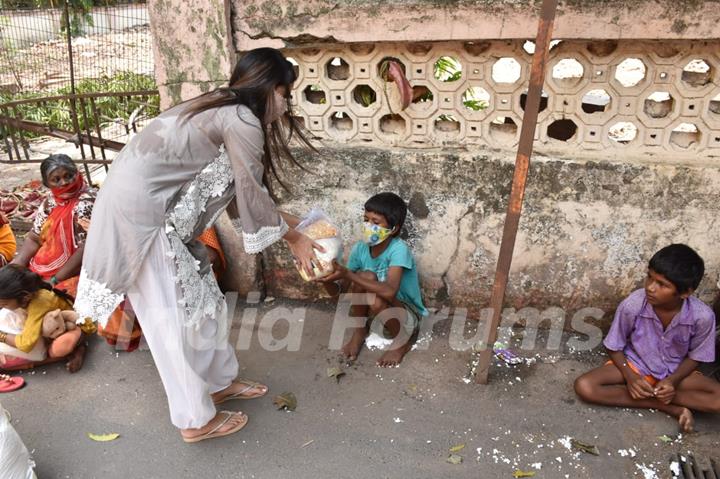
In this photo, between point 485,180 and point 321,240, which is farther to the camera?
point 485,180

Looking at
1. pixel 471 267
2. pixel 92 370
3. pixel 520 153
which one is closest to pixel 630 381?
pixel 471 267

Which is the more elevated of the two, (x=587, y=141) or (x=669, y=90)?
(x=669, y=90)

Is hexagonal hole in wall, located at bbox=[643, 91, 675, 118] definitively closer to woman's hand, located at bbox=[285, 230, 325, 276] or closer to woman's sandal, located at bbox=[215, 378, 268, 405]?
woman's hand, located at bbox=[285, 230, 325, 276]

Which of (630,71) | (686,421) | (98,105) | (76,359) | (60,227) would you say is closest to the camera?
(686,421)

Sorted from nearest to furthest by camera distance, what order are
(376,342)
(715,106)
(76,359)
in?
(715,106) → (76,359) → (376,342)

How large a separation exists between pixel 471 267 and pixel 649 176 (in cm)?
104

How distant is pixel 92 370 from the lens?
317cm

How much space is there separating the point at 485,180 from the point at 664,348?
1197 millimetres

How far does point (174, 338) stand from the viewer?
92.1 inches

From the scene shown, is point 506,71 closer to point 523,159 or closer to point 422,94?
point 422,94

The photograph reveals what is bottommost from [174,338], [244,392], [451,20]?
[244,392]

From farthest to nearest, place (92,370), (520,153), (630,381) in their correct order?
(92,370)
(630,381)
(520,153)

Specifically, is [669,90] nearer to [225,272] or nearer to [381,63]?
[381,63]

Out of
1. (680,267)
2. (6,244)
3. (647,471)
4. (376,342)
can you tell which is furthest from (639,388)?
(6,244)
